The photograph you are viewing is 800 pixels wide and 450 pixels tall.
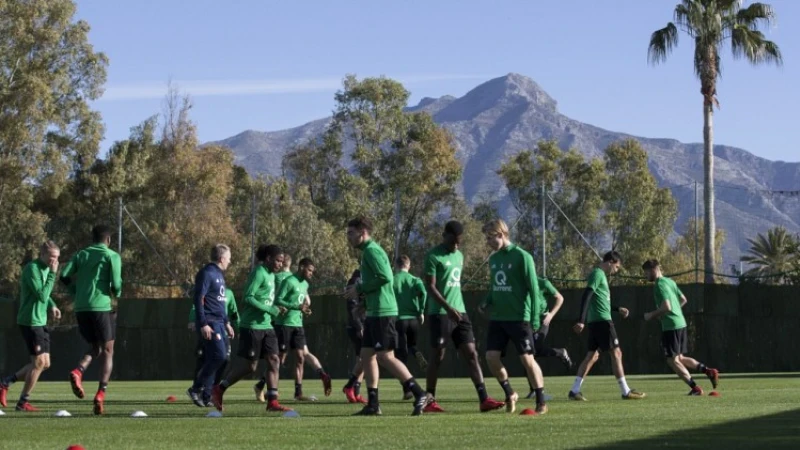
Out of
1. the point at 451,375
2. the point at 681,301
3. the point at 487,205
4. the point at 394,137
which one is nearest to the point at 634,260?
the point at 487,205

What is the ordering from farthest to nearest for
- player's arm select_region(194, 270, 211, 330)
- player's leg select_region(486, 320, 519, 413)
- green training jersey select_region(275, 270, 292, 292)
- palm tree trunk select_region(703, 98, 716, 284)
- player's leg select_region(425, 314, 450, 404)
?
palm tree trunk select_region(703, 98, 716, 284) < green training jersey select_region(275, 270, 292, 292) < player's leg select_region(425, 314, 450, 404) < player's arm select_region(194, 270, 211, 330) < player's leg select_region(486, 320, 519, 413)

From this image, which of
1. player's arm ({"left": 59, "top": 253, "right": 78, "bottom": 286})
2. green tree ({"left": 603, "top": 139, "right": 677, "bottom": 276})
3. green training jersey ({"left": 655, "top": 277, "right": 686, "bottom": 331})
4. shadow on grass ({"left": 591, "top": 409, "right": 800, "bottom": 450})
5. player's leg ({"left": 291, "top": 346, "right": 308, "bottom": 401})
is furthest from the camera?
green tree ({"left": 603, "top": 139, "right": 677, "bottom": 276})

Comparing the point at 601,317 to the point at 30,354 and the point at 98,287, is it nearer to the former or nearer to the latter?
the point at 98,287

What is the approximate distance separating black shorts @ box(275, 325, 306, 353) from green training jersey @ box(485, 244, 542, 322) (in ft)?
17.3

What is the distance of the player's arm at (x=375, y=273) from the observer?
14.7 meters

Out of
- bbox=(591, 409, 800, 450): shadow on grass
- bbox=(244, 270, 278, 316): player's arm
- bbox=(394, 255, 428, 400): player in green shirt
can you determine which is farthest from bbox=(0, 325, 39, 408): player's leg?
bbox=(591, 409, 800, 450): shadow on grass

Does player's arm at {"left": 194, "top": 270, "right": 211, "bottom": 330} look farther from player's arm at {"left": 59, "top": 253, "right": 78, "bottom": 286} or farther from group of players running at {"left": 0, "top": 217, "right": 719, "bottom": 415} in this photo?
player's arm at {"left": 59, "top": 253, "right": 78, "bottom": 286}

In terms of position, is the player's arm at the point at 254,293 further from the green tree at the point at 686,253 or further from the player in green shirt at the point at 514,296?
the green tree at the point at 686,253

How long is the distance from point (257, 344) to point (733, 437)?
23.7 feet

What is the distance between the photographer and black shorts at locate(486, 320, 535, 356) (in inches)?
596

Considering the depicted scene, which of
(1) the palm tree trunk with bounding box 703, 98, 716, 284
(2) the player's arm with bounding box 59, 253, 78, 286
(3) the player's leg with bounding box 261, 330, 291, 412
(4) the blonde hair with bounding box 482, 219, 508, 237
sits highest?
(1) the palm tree trunk with bounding box 703, 98, 716, 284

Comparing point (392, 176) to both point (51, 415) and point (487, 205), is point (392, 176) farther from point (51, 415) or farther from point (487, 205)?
point (51, 415)

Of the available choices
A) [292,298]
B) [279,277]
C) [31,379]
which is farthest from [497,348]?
[31,379]

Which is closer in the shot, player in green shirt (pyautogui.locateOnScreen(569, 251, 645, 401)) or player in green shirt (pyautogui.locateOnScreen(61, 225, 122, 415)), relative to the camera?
player in green shirt (pyautogui.locateOnScreen(61, 225, 122, 415))
